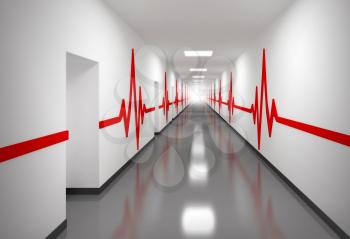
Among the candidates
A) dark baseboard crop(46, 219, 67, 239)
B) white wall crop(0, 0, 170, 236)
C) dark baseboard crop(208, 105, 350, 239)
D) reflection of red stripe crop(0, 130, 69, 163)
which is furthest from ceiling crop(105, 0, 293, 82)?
dark baseboard crop(46, 219, 67, 239)

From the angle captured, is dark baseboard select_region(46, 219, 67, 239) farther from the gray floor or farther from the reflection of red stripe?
the reflection of red stripe

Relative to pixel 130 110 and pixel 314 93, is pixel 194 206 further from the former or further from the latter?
pixel 130 110

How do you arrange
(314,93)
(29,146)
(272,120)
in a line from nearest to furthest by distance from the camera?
(29,146), (314,93), (272,120)

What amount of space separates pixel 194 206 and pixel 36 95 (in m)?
2.37

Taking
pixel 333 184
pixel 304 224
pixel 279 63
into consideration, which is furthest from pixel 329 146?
pixel 279 63

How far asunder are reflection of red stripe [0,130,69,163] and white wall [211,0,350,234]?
117 inches

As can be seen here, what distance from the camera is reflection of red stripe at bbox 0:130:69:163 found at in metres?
2.23

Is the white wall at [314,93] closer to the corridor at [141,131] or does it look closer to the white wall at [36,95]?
the corridor at [141,131]

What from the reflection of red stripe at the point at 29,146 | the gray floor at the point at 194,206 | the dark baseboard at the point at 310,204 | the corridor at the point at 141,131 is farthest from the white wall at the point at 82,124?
the dark baseboard at the point at 310,204

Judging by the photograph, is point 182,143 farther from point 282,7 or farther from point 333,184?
point 333,184

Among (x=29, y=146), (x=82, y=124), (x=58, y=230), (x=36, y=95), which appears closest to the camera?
(x=29, y=146)

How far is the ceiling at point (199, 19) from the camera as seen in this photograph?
479 cm

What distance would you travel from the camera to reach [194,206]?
386 cm

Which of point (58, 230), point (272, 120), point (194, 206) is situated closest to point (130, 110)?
point (272, 120)
